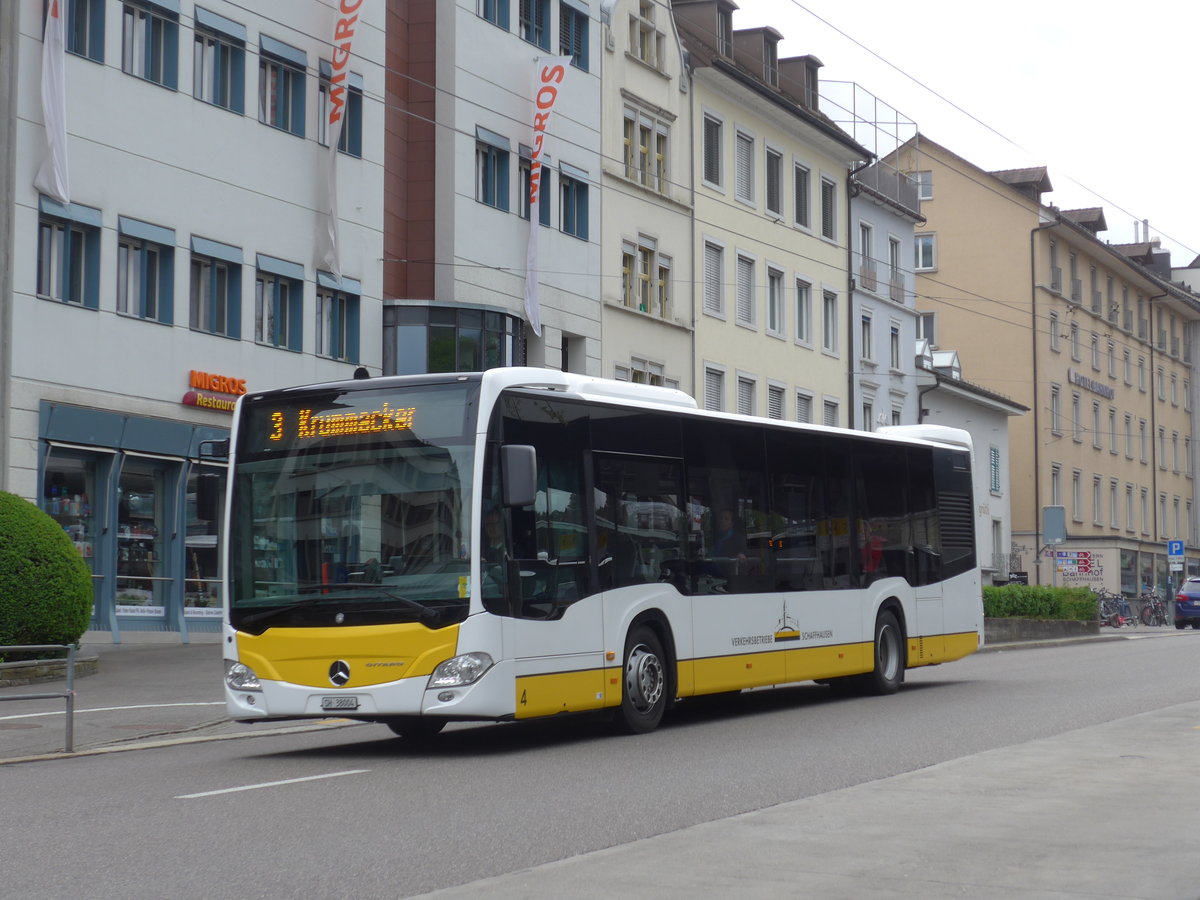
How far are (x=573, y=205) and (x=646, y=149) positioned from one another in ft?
12.8

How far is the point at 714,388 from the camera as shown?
45500mm

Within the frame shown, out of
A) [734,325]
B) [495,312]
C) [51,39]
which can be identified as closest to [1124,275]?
[734,325]

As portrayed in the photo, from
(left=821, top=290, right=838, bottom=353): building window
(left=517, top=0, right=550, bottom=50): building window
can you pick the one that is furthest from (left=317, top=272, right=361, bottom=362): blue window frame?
(left=821, top=290, right=838, bottom=353): building window

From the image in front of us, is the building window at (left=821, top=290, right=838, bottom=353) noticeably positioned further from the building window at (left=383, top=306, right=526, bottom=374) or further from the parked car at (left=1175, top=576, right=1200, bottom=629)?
the building window at (left=383, top=306, right=526, bottom=374)

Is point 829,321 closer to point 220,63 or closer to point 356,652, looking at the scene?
point 220,63

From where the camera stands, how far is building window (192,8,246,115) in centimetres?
2998

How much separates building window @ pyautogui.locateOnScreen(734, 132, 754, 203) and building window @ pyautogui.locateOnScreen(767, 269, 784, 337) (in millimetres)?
2276

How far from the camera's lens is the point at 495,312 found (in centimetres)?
3466

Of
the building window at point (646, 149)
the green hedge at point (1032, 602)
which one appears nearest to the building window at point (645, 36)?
the building window at point (646, 149)

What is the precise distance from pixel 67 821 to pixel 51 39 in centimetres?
1867

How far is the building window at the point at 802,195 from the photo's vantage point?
164 ft

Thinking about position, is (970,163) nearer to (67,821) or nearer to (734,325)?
(734,325)

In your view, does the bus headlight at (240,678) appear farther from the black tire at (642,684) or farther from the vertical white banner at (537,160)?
the vertical white banner at (537,160)

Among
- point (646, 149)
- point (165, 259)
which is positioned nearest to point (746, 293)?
point (646, 149)
